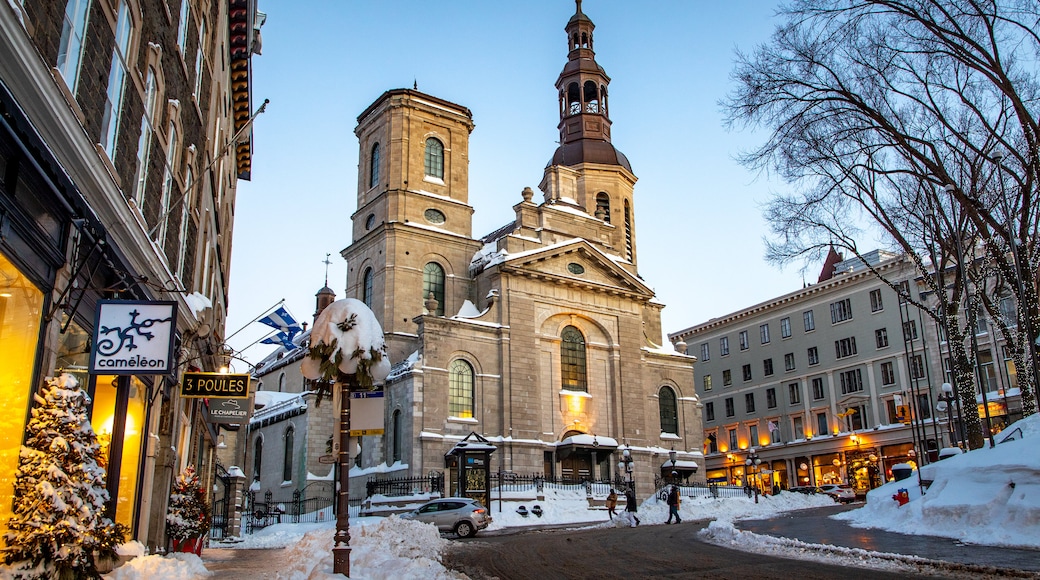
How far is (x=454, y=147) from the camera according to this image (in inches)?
1992

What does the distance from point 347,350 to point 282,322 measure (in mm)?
8082

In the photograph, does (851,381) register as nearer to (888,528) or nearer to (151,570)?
(888,528)

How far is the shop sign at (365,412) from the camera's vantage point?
12453 millimetres

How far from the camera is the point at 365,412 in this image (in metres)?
12.5

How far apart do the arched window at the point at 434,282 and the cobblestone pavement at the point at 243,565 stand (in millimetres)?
26598

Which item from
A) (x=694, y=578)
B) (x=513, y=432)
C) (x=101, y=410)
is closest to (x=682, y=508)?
(x=513, y=432)

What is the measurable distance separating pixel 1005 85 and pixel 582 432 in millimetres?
29653

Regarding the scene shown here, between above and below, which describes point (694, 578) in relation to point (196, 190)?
below

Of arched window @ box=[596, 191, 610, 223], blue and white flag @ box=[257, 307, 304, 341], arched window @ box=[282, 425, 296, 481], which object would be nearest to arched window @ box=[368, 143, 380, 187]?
arched window @ box=[596, 191, 610, 223]

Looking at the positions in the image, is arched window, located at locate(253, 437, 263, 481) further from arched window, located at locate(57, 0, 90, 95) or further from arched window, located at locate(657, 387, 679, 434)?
arched window, located at locate(57, 0, 90, 95)

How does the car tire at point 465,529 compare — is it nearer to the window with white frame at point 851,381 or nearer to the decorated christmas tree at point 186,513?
the decorated christmas tree at point 186,513

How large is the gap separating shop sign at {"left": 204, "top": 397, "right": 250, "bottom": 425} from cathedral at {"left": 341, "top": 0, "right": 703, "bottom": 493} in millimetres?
16065

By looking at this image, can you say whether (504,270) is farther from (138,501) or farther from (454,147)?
(138,501)

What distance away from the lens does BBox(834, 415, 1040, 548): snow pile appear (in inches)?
619
